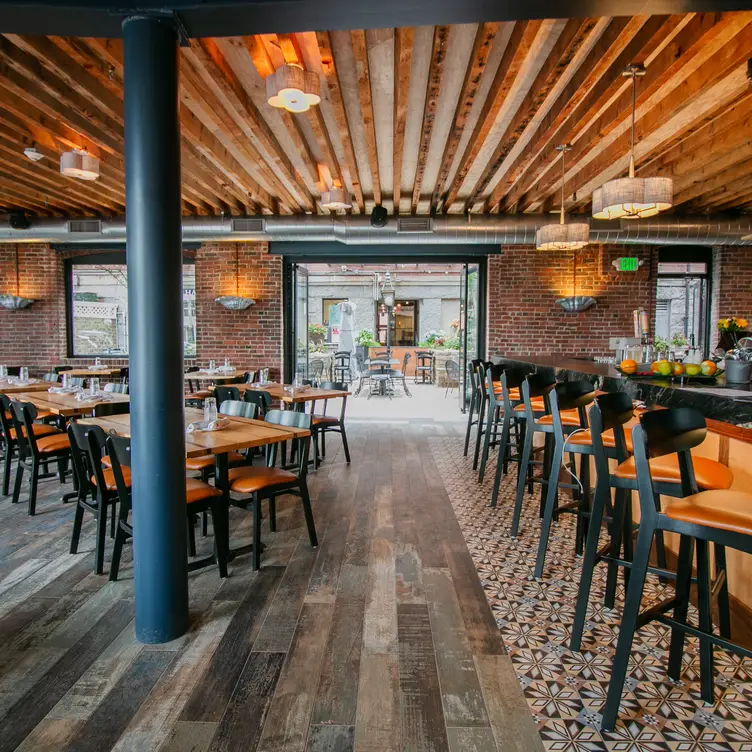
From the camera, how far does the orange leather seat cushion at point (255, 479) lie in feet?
9.54

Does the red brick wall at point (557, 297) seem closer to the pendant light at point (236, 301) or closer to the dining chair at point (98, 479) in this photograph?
the pendant light at point (236, 301)

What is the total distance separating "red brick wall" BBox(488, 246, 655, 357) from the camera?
8.30 metres

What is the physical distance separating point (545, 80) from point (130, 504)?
3.90 meters

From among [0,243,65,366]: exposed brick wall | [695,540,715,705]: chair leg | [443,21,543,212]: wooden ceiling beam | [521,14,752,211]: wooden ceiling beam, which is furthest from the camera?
[0,243,65,366]: exposed brick wall

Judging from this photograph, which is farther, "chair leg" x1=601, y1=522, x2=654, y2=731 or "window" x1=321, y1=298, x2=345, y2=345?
"window" x1=321, y1=298, x2=345, y2=345

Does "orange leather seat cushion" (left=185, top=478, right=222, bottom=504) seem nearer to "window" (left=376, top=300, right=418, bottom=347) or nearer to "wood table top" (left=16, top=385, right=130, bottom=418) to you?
"wood table top" (left=16, top=385, right=130, bottom=418)

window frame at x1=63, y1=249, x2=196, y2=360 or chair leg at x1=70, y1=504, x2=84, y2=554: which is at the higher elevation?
window frame at x1=63, y1=249, x2=196, y2=360

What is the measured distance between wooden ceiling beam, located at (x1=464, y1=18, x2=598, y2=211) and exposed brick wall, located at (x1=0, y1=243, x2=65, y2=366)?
300 inches

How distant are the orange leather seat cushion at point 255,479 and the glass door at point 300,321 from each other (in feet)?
18.7

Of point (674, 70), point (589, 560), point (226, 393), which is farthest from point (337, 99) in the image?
point (589, 560)

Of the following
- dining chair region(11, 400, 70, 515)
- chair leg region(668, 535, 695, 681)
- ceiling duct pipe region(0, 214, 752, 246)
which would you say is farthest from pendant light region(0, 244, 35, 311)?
chair leg region(668, 535, 695, 681)

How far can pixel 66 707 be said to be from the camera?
1.79 m

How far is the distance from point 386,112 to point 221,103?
4.52ft

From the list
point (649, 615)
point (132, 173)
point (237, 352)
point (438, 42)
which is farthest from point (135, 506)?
point (237, 352)
